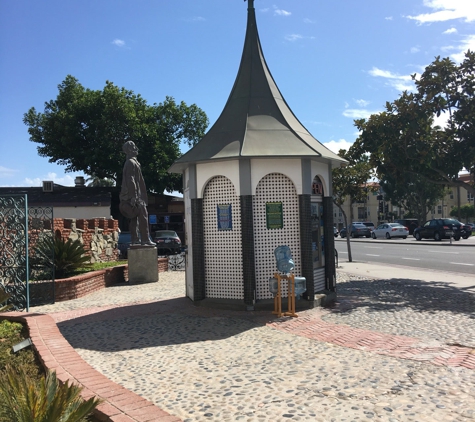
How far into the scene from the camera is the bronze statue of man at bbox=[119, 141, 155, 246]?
48.0 ft

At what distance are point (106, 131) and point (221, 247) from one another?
2781 cm

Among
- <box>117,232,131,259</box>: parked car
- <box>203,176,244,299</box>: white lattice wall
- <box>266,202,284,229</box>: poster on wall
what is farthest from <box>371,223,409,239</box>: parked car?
<box>203,176,244,299</box>: white lattice wall

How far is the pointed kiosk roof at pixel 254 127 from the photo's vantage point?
29.5 ft

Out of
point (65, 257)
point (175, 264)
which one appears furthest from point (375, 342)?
point (175, 264)

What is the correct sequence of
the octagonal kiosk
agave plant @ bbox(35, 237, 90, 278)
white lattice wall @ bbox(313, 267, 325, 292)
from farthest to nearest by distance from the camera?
agave plant @ bbox(35, 237, 90, 278), white lattice wall @ bbox(313, 267, 325, 292), the octagonal kiosk

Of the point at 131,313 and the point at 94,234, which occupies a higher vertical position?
the point at 94,234

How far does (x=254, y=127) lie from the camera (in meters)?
9.57

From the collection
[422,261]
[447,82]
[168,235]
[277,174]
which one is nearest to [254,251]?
[277,174]

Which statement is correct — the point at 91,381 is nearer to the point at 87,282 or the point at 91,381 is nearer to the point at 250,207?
the point at 250,207

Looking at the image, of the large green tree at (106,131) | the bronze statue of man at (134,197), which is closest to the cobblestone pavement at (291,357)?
the bronze statue of man at (134,197)

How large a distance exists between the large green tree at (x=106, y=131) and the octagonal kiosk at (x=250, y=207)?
83.9ft

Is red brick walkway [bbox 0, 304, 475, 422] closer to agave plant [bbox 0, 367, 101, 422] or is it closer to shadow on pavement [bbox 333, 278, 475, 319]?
agave plant [bbox 0, 367, 101, 422]

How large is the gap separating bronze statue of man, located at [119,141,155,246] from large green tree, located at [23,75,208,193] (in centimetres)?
1966

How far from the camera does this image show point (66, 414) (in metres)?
3.09
